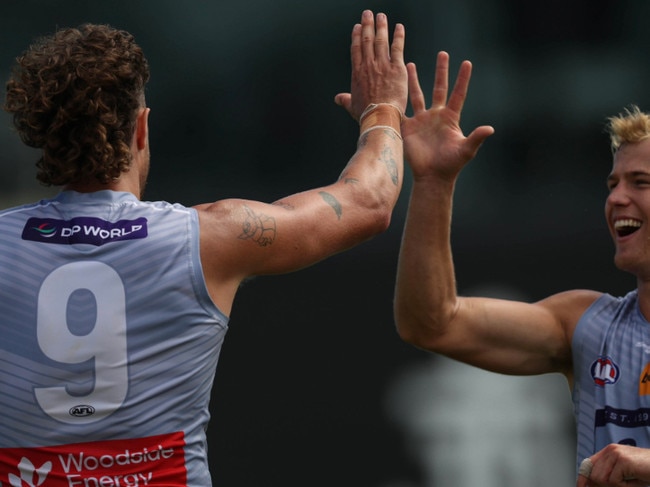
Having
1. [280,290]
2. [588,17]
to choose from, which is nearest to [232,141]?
[280,290]

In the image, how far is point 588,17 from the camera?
18.6 ft

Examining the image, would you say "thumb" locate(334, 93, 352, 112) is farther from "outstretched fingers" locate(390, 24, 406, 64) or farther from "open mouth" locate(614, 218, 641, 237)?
"open mouth" locate(614, 218, 641, 237)

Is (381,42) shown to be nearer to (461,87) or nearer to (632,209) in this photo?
(461,87)

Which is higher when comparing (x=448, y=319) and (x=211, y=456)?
(x=448, y=319)

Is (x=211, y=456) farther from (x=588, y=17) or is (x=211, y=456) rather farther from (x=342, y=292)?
(x=588, y=17)

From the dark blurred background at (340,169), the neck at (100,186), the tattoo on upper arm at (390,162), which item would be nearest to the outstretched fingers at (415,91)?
the tattoo on upper arm at (390,162)

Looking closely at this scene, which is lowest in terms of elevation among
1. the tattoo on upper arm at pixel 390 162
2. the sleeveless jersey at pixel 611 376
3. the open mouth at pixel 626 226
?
the sleeveless jersey at pixel 611 376

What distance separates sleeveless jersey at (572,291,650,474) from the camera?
11.7 feet

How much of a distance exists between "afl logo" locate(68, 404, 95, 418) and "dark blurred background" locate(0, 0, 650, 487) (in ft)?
9.30

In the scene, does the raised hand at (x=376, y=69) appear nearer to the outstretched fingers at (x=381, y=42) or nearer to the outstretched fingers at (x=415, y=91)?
the outstretched fingers at (x=381, y=42)

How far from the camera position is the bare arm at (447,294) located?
3.66 metres

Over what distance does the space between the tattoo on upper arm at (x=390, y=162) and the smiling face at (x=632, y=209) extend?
114 centimetres

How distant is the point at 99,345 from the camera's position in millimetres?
2488

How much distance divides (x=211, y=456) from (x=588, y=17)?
9.46ft
